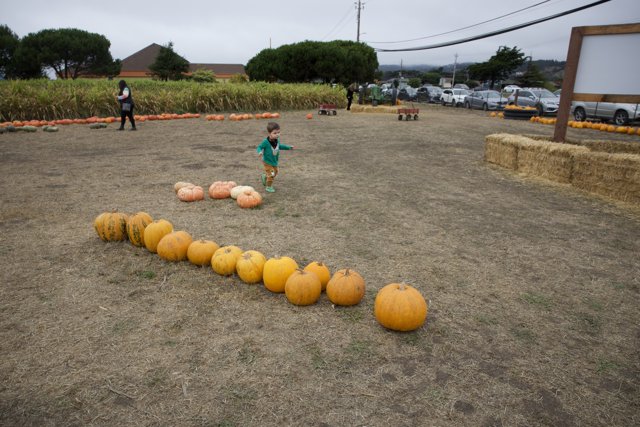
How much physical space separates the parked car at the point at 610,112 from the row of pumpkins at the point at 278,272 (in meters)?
20.7

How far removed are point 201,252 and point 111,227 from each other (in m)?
1.44

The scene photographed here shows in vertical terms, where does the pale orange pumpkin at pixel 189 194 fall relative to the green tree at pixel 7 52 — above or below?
below

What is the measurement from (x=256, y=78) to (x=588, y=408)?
5082cm

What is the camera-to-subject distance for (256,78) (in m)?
48.9

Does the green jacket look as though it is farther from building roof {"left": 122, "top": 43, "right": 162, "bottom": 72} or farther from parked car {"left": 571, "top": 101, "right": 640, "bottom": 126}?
building roof {"left": 122, "top": 43, "right": 162, "bottom": 72}

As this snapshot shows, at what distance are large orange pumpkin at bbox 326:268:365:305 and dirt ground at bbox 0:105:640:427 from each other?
11 centimetres

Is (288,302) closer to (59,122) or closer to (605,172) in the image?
(605,172)

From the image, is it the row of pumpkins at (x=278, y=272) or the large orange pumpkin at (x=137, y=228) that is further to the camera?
the large orange pumpkin at (x=137, y=228)

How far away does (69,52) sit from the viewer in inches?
2547

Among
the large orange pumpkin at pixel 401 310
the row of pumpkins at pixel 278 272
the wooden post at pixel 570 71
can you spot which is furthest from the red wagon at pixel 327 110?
the large orange pumpkin at pixel 401 310

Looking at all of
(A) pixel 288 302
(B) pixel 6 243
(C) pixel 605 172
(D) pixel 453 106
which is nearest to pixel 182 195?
(B) pixel 6 243

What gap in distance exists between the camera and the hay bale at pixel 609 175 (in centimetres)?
708

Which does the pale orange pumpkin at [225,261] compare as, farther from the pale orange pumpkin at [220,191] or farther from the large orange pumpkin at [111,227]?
the pale orange pumpkin at [220,191]

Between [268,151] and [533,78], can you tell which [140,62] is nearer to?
[533,78]
